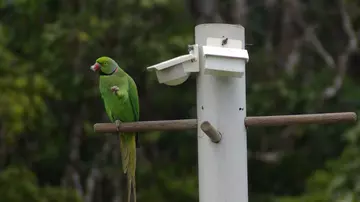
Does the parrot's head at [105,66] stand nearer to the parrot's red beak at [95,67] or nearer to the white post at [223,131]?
the parrot's red beak at [95,67]

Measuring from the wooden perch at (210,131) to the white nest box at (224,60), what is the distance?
167 millimetres

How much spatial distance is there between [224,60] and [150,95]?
222 inches

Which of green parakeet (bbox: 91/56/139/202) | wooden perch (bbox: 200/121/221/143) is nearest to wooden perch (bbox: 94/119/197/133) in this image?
wooden perch (bbox: 200/121/221/143)

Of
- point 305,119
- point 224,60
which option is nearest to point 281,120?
point 305,119

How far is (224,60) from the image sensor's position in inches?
77.5

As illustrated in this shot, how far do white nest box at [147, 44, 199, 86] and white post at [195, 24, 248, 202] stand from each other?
25 millimetres

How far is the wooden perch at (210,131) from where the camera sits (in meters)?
1.95

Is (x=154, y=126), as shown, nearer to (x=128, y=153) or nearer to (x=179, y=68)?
(x=179, y=68)

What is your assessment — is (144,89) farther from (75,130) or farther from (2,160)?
(2,160)

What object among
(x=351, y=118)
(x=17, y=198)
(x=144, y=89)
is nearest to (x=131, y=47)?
(x=144, y=89)

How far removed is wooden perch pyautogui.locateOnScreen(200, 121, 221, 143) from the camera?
1.95 metres

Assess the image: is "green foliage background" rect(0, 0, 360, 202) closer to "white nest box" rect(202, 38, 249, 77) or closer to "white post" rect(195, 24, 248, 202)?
"white post" rect(195, 24, 248, 202)

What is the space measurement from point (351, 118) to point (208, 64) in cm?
52

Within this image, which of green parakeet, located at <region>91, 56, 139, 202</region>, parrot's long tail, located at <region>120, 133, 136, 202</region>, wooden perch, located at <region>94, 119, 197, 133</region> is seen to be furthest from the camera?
green parakeet, located at <region>91, 56, 139, 202</region>
